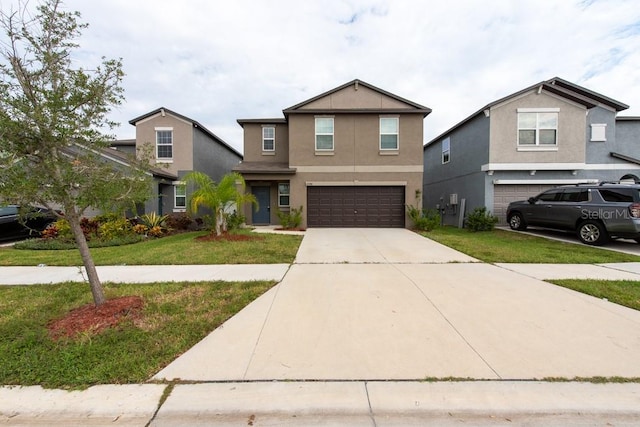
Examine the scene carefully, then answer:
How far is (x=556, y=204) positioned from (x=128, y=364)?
13727mm

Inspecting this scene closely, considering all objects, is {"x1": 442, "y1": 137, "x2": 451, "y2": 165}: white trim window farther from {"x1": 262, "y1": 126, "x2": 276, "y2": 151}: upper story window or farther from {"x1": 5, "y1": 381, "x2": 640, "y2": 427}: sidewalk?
{"x1": 5, "y1": 381, "x2": 640, "y2": 427}: sidewalk

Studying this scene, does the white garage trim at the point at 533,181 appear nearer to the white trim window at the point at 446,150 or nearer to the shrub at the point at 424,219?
the shrub at the point at 424,219

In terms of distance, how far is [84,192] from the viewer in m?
3.70

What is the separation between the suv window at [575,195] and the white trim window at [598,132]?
23.4 ft

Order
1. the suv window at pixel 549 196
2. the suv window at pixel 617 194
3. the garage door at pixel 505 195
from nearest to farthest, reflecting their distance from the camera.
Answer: the suv window at pixel 617 194 → the suv window at pixel 549 196 → the garage door at pixel 505 195

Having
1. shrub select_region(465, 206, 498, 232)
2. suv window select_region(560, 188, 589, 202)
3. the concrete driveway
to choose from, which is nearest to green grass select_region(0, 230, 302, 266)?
the concrete driveway

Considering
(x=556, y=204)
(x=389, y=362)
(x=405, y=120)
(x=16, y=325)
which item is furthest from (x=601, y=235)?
(x=16, y=325)

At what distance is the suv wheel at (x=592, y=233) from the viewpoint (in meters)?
9.46

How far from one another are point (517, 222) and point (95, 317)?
15.0 m

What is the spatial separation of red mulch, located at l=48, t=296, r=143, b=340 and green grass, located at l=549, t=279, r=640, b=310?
23.4 ft

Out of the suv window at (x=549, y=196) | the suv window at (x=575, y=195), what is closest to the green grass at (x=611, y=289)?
the suv window at (x=575, y=195)

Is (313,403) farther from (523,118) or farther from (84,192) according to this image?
(523,118)

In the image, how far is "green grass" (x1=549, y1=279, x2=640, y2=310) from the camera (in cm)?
463

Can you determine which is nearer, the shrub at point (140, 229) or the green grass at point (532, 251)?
the green grass at point (532, 251)
